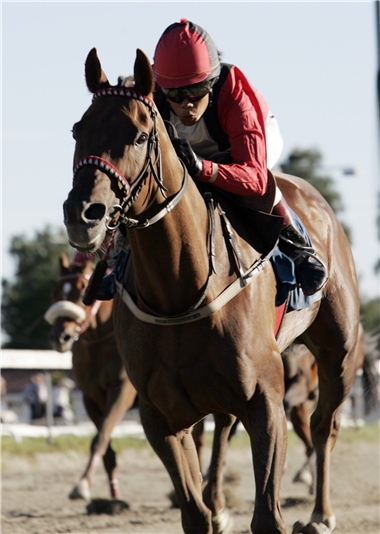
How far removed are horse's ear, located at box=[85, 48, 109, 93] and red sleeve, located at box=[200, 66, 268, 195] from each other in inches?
27.7

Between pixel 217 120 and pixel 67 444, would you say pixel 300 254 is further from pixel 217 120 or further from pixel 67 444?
pixel 67 444

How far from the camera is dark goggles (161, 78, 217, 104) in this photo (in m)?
4.77

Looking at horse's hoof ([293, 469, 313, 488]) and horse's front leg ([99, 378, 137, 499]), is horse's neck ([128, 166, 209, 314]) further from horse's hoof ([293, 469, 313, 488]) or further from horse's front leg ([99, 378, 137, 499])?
horse's hoof ([293, 469, 313, 488])

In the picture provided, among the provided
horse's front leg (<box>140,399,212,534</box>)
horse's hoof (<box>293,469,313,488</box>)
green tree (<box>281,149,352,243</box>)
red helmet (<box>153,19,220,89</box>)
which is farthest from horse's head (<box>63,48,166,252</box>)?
green tree (<box>281,149,352,243</box>)

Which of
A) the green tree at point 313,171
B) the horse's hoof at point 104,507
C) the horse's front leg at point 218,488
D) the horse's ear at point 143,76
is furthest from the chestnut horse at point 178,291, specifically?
the green tree at point 313,171

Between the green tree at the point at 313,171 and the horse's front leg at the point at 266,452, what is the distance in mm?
51450

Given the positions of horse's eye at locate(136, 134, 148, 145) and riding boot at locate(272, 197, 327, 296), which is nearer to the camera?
horse's eye at locate(136, 134, 148, 145)

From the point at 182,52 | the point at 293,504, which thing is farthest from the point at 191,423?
the point at 293,504

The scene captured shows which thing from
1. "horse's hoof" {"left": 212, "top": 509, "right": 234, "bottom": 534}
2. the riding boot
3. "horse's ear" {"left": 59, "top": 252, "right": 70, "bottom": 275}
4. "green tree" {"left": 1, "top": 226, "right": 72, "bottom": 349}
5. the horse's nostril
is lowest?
"green tree" {"left": 1, "top": 226, "right": 72, "bottom": 349}

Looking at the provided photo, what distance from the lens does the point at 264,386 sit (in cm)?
476

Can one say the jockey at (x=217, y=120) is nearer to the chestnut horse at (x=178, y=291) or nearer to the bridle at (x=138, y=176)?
the chestnut horse at (x=178, y=291)

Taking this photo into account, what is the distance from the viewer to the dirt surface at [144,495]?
7824mm

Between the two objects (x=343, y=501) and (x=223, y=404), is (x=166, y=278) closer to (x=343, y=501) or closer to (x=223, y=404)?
(x=223, y=404)

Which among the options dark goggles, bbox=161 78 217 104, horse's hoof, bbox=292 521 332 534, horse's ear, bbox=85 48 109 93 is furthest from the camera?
horse's hoof, bbox=292 521 332 534
